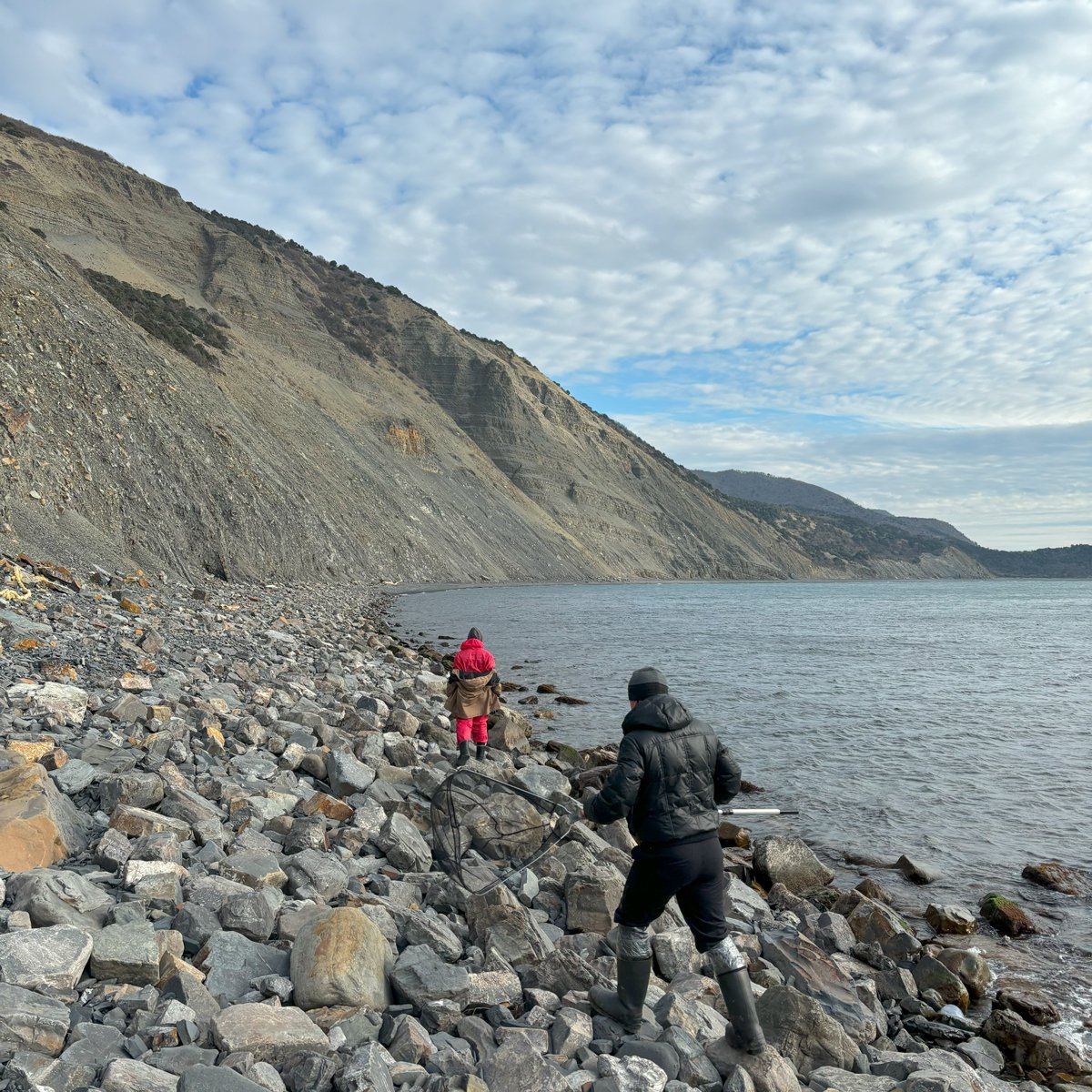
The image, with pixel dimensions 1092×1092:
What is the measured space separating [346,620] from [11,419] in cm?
1245

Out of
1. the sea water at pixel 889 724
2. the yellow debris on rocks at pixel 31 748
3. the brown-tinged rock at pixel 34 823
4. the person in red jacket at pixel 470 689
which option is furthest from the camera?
the person in red jacket at pixel 470 689

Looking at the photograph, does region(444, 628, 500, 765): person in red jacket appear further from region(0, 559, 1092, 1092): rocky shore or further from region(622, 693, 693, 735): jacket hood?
region(622, 693, 693, 735): jacket hood

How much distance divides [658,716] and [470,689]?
611cm

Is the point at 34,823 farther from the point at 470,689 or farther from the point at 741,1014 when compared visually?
the point at 470,689

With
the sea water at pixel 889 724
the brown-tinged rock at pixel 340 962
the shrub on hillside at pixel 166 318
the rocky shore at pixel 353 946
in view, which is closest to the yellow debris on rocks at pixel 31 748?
the rocky shore at pixel 353 946

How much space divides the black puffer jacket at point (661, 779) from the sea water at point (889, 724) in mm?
4029

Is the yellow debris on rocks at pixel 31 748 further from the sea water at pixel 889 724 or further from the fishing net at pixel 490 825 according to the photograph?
the sea water at pixel 889 724

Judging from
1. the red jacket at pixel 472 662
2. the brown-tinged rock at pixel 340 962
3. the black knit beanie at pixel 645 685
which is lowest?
the brown-tinged rock at pixel 340 962

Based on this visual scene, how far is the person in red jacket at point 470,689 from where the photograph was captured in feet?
33.6

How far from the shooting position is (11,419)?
25.0 meters

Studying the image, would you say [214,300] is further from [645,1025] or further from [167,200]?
[645,1025]

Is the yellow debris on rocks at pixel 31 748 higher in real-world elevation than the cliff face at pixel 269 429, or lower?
lower

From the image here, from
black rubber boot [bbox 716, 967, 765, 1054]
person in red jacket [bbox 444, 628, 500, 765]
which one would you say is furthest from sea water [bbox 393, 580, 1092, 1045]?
person in red jacket [bbox 444, 628, 500, 765]

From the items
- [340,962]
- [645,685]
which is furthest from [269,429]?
[340,962]
